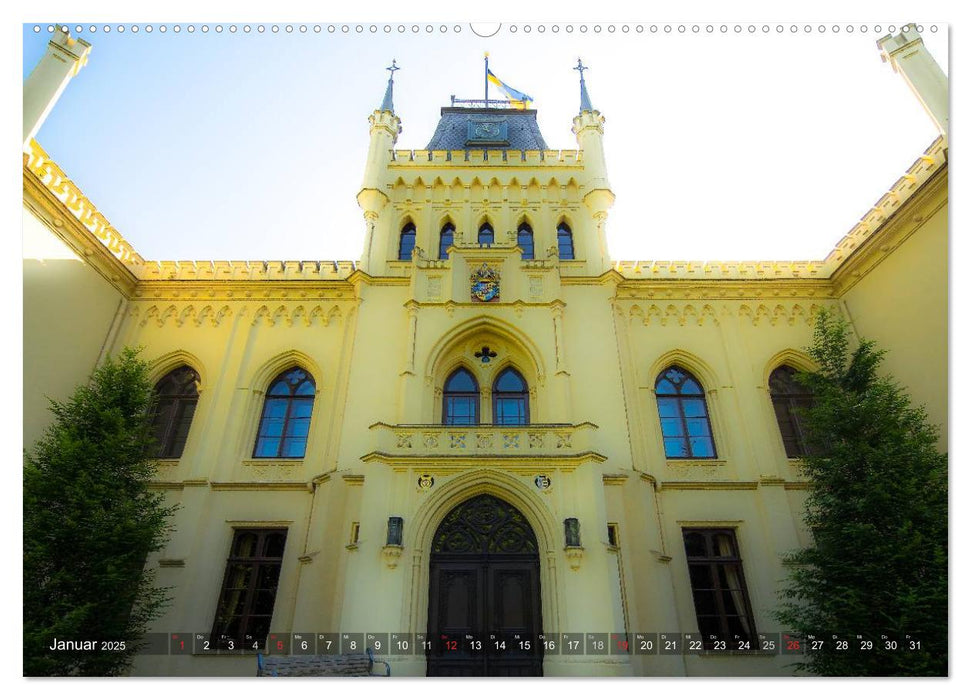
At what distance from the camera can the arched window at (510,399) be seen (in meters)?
13.0

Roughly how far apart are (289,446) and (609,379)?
25.7ft

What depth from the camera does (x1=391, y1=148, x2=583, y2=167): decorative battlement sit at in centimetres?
1703

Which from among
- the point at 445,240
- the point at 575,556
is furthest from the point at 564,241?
the point at 575,556

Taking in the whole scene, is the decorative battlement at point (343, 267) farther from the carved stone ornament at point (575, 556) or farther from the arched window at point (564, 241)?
the carved stone ornament at point (575, 556)

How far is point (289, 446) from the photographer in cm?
1305

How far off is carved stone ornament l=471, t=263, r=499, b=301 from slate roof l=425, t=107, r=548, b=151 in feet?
21.7

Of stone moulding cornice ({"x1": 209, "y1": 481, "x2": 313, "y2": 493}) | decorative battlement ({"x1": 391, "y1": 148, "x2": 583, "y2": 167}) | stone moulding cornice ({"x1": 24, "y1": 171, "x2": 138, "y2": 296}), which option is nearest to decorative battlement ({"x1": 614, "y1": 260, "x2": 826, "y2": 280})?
decorative battlement ({"x1": 391, "y1": 148, "x2": 583, "y2": 167})

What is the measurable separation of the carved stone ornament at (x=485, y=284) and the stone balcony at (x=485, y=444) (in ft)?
13.1

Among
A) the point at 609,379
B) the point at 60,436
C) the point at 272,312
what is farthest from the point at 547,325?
the point at 60,436

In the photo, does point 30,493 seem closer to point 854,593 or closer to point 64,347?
point 64,347

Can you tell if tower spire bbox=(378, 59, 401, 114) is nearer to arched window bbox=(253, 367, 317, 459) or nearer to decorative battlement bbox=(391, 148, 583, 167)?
decorative battlement bbox=(391, 148, 583, 167)

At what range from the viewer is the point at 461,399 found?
13398mm

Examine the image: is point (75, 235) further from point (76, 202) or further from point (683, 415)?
point (683, 415)
